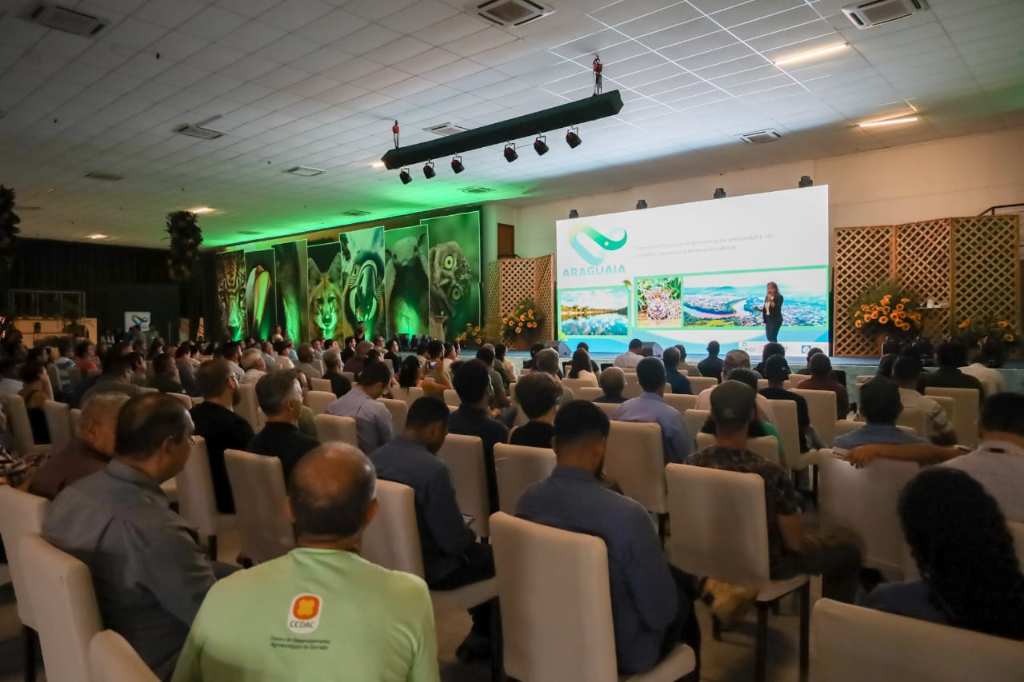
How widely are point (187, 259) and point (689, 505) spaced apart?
34.2ft

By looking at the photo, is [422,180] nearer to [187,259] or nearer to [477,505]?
[187,259]

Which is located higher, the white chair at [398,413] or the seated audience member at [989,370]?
the seated audience member at [989,370]

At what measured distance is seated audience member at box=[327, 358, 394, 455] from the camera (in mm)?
3717

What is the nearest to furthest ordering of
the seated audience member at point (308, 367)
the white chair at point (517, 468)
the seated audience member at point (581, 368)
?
the white chair at point (517, 468)
the seated audience member at point (581, 368)
the seated audience member at point (308, 367)

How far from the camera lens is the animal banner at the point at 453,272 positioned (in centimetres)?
1406

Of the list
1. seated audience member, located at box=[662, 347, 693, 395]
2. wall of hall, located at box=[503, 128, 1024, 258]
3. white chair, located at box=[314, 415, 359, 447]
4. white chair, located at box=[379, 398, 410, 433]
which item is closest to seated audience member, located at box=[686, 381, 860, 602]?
white chair, located at box=[314, 415, 359, 447]

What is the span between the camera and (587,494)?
1785 mm

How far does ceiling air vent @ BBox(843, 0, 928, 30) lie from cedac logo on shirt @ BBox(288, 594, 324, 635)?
5.99m

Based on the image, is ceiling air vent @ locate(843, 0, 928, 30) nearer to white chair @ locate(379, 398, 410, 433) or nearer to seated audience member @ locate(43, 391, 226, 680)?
white chair @ locate(379, 398, 410, 433)

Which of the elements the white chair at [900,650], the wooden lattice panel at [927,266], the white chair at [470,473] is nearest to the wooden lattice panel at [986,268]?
the wooden lattice panel at [927,266]

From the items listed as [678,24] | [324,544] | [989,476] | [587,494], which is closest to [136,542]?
[324,544]

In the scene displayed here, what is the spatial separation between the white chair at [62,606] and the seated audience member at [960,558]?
172cm

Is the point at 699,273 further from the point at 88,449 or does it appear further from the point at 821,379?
the point at 88,449

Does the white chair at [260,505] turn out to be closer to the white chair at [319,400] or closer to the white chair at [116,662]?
the white chair at [116,662]
